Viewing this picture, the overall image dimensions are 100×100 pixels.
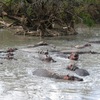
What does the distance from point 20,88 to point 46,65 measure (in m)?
4.27

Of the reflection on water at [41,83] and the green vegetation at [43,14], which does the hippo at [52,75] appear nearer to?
the reflection on water at [41,83]

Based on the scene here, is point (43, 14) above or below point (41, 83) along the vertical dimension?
above

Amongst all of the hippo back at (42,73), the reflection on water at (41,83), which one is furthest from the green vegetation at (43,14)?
the hippo back at (42,73)

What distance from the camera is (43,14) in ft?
93.4

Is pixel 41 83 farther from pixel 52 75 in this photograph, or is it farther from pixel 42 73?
pixel 42 73

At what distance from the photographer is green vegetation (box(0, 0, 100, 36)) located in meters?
28.3

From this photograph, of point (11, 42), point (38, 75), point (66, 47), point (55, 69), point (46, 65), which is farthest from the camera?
point (11, 42)

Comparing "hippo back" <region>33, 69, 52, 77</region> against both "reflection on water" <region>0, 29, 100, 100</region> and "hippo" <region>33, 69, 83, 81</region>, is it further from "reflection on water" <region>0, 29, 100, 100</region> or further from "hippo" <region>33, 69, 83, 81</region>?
"reflection on water" <region>0, 29, 100, 100</region>

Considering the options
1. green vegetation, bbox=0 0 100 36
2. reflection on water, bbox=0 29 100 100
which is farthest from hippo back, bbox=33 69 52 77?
green vegetation, bbox=0 0 100 36

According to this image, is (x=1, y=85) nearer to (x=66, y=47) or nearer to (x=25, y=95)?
(x=25, y=95)

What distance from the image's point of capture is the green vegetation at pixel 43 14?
93.0 ft

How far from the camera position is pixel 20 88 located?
449 inches

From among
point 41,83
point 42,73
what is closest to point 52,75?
point 42,73

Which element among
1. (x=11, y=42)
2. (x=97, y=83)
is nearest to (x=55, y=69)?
(x=97, y=83)
